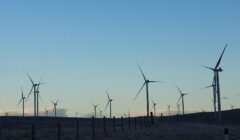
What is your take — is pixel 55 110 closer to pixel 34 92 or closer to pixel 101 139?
pixel 34 92

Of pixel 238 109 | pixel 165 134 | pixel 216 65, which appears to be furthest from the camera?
pixel 238 109

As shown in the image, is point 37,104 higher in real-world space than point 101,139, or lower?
higher

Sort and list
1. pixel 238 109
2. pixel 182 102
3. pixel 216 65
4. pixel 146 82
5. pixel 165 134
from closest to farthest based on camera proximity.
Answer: pixel 165 134 → pixel 216 65 → pixel 146 82 → pixel 182 102 → pixel 238 109

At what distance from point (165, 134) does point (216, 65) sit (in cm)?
3998

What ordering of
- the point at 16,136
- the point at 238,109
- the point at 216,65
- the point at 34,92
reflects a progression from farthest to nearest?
the point at 238,109 → the point at 34,92 → the point at 216,65 → the point at 16,136

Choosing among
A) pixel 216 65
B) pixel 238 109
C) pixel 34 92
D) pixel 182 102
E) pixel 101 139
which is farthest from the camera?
pixel 238 109

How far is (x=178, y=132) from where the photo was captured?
62.6 m

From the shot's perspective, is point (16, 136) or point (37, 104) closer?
point (16, 136)

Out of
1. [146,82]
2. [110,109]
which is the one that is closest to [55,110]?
[110,109]

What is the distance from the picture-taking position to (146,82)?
4240 inches

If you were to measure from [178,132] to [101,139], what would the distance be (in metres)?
15.2

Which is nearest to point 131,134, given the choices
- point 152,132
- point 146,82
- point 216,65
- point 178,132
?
point 152,132

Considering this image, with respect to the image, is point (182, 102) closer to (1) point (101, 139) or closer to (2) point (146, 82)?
(2) point (146, 82)

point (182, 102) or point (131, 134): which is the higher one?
point (182, 102)
